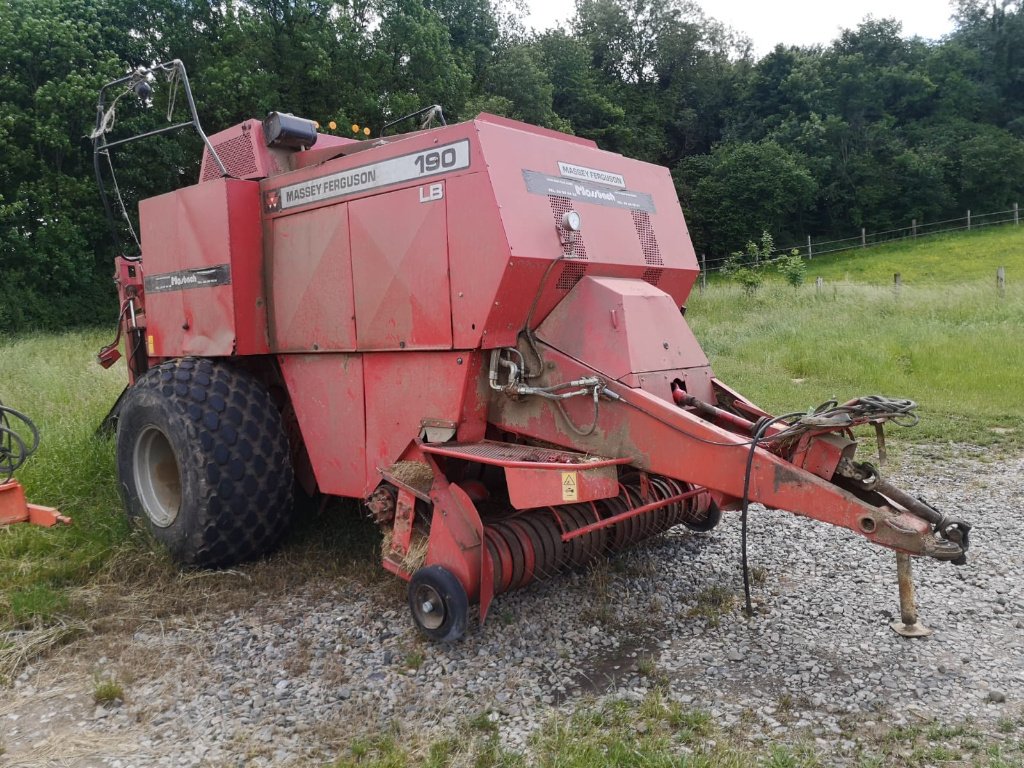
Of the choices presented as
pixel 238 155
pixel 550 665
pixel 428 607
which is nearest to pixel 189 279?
pixel 238 155

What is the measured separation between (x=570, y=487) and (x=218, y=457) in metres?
2.16

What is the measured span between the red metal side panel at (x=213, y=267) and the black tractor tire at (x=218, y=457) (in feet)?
0.74

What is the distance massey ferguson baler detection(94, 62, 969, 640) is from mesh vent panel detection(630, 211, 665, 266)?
0.01 m

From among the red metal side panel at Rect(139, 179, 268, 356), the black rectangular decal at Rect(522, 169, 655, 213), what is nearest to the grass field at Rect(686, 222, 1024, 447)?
the black rectangular decal at Rect(522, 169, 655, 213)

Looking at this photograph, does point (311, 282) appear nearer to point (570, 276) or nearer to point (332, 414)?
point (332, 414)

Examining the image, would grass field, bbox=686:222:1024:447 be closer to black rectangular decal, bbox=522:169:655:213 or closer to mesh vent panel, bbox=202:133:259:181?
black rectangular decal, bbox=522:169:655:213

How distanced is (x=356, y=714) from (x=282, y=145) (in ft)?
11.0


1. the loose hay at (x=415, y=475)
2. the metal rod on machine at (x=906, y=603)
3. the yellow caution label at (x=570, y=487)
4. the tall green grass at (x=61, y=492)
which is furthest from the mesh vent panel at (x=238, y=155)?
the metal rod on machine at (x=906, y=603)

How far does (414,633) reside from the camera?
151 inches

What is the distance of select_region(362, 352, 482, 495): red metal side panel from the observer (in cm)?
376

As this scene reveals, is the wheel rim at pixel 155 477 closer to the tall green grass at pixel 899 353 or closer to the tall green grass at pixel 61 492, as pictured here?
the tall green grass at pixel 61 492

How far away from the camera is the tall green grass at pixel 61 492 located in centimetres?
433

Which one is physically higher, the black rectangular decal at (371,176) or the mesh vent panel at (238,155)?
the mesh vent panel at (238,155)

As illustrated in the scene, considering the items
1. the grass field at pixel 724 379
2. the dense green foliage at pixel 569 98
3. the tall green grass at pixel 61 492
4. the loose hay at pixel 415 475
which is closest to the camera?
the grass field at pixel 724 379
